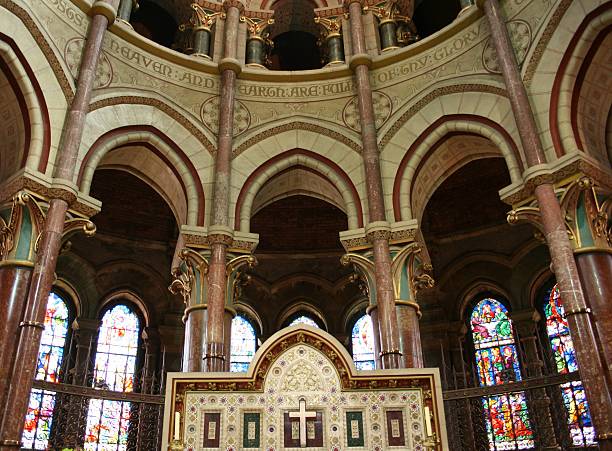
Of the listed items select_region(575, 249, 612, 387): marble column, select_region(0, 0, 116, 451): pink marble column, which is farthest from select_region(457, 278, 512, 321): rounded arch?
select_region(0, 0, 116, 451): pink marble column

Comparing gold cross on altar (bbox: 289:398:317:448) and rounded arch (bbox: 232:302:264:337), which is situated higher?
rounded arch (bbox: 232:302:264:337)

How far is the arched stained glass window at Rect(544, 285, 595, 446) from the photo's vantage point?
39.0 feet

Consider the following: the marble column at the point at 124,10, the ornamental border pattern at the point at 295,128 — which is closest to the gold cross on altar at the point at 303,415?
the ornamental border pattern at the point at 295,128

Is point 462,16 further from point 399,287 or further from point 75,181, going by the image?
point 75,181

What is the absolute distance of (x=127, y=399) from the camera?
33.3ft

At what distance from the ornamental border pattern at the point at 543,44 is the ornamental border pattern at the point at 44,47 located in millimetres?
7194

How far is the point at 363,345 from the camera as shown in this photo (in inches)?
596

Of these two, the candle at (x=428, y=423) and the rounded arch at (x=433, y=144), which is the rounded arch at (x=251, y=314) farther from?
the candle at (x=428, y=423)

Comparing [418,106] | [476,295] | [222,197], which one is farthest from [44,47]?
[476,295]

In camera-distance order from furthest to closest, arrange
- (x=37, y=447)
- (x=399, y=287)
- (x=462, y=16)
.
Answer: (x=37, y=447) → (x=462, y=16) → (x=399, y=287)

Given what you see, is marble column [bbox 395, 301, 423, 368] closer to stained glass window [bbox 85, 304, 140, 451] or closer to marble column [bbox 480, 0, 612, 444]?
marble column [bbox 480, 0, 612, 444]

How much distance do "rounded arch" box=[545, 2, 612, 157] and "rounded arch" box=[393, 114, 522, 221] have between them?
3.15ft

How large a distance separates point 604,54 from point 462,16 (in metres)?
2.79

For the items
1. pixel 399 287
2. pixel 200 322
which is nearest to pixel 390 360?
pixel 399 287
